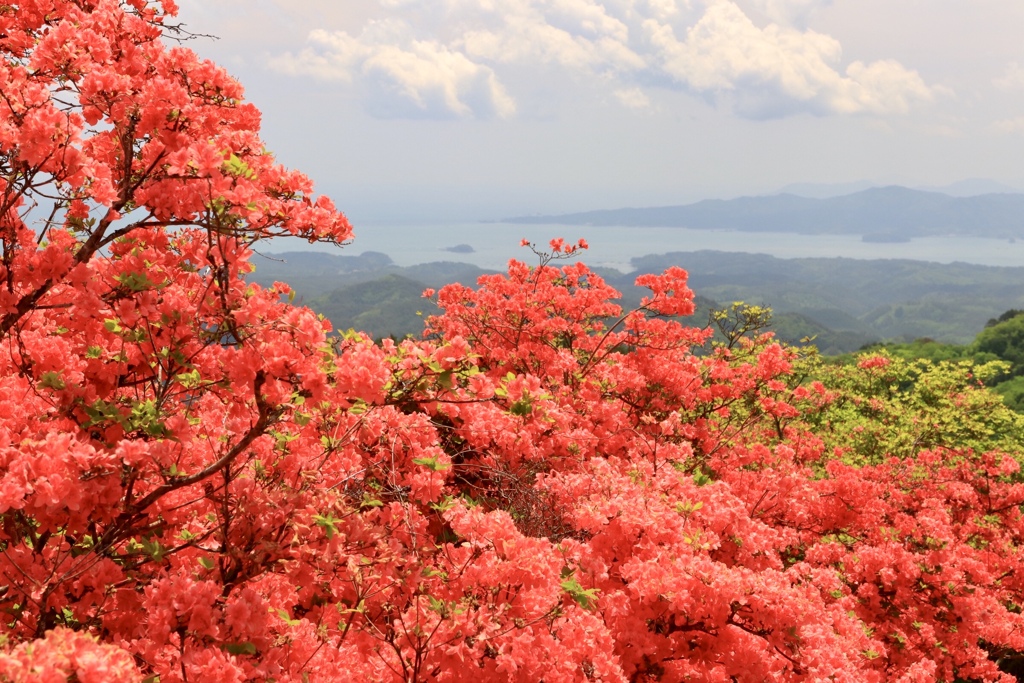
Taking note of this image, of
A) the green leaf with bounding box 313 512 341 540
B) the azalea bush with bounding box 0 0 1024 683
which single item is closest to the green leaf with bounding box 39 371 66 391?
the azalea bush with bounding box 0 0 1024 683

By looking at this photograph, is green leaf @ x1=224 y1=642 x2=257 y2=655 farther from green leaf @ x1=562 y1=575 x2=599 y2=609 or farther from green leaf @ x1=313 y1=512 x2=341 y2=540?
green leaf @ x1=562 y1=575 x2=599 y2=609

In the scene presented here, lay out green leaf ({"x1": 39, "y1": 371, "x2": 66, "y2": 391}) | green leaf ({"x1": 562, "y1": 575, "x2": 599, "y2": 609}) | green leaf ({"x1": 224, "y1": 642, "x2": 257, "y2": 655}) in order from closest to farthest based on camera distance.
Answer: green leaf ({"x1": 224, "y1": 642, "x2": 257, "y2": 655}), green leaf ({"x1": 39, "y1": 371, "x2": 66, "y2": 391}), green leaf ({"x1": 562, "y1": 575, "x2": 599, "y2": 609})

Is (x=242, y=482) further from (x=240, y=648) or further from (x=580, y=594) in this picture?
(x=580, y=594)

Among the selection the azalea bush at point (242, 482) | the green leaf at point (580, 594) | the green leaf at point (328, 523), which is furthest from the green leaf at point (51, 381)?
the green leaf at point (580, 594)

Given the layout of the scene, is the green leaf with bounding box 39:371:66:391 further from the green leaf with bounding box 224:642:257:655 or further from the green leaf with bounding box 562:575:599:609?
the green leaf with bounding box 562:575:599:609

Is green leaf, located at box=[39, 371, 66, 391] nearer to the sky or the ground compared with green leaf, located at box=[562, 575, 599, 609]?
nearer to the sky

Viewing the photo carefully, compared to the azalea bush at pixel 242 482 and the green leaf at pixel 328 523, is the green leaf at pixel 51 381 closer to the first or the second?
the azalea bush at pixel 242 482

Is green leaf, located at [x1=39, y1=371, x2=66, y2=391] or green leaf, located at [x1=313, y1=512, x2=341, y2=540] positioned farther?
green leaf, located at [x1=39, y1=371, x2=66, y2=391]

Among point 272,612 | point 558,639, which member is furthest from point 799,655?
point 272,612

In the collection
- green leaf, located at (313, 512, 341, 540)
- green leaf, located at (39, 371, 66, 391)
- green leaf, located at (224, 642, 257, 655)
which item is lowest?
green leaf, located at (224, 642, 257, 655)

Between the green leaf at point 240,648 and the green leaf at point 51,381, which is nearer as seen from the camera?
the green leaf at point 240,648

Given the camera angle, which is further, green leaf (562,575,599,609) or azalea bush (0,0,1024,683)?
green leaf (562,575,599,609)

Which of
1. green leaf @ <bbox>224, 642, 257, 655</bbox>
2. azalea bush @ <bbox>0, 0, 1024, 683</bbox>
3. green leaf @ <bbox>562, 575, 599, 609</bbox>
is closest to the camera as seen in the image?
green leaf @ <bbox>224, 642, 257, 655</bbox>

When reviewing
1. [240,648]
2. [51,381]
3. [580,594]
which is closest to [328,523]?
[240,648]
